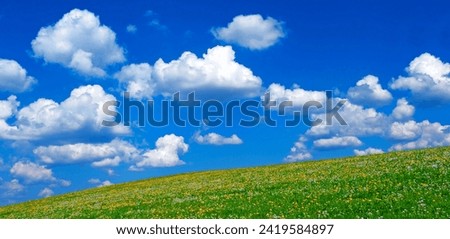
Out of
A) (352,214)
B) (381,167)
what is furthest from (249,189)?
(352,214)

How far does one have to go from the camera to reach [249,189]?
3312 cm

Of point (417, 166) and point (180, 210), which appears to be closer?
point (180, 210)

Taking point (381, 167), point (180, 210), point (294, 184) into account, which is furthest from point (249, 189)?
point (381, 167)

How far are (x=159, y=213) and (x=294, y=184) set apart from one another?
29.5 feet
